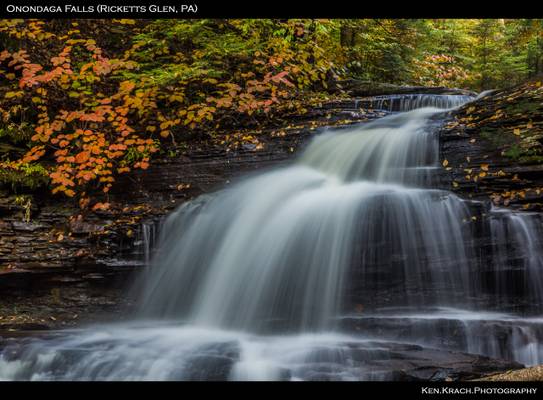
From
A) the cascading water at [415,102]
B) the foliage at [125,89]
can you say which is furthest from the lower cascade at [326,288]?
the cascading water at [415,102]

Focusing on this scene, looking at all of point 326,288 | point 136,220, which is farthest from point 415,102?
point 136,220

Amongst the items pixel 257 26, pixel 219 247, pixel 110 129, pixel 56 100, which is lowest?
pixel 219 247

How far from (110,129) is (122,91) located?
0.74 m

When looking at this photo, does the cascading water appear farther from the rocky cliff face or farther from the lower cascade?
the lower cascade

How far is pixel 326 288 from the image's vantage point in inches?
204

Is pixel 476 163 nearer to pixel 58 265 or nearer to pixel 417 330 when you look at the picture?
pixel 417 330

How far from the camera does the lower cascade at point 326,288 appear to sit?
4.02 meters

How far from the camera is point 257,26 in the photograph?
8.58 meters

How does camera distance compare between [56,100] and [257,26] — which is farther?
[257,26]

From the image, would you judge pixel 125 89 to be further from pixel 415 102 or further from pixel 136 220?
pixel 415 102

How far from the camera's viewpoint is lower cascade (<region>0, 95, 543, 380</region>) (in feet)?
13.2

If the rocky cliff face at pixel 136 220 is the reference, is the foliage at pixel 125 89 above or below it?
above

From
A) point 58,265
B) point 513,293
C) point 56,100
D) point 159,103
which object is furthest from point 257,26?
point 513,293

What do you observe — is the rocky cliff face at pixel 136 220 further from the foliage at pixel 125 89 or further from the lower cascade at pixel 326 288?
the foliage at pixel 125 89
